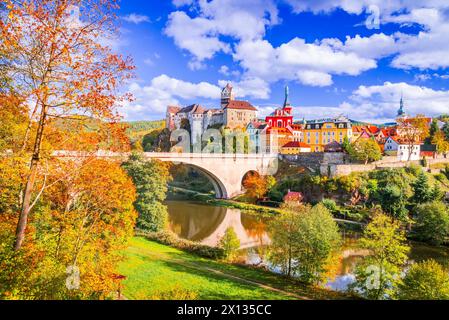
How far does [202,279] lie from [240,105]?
231 feet

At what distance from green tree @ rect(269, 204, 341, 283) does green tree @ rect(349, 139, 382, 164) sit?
30.9 meters

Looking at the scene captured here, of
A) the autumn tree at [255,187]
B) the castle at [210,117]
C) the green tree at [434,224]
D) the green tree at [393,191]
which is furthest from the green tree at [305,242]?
the castle at [210,117]

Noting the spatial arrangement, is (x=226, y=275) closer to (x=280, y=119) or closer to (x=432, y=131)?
(x=432, y=131)

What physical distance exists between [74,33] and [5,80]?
165 cm

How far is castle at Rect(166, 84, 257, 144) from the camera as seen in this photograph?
81.3 meters

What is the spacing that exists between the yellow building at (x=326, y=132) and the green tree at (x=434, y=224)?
34814 mm

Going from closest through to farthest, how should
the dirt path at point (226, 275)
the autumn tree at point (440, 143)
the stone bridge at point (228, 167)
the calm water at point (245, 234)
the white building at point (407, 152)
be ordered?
1. the dirt path at point (226, 275)
2. the calm water at point (245, 234)
3. the stone bridge at point (228, 167)
4. the white building at point (407, 152)
5. the autumn tree at point (440, 143)

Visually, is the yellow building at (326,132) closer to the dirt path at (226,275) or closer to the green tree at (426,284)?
the dirt path at (226,275)

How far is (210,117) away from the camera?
85.2 meters

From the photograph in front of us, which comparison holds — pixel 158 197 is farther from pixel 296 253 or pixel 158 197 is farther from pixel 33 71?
pixel 33 71

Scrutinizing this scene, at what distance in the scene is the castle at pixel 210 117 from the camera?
267 ft

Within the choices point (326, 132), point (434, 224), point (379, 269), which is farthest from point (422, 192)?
point (326, 132)

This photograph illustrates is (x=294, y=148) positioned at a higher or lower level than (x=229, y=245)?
higher

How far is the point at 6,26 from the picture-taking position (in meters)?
5.57
